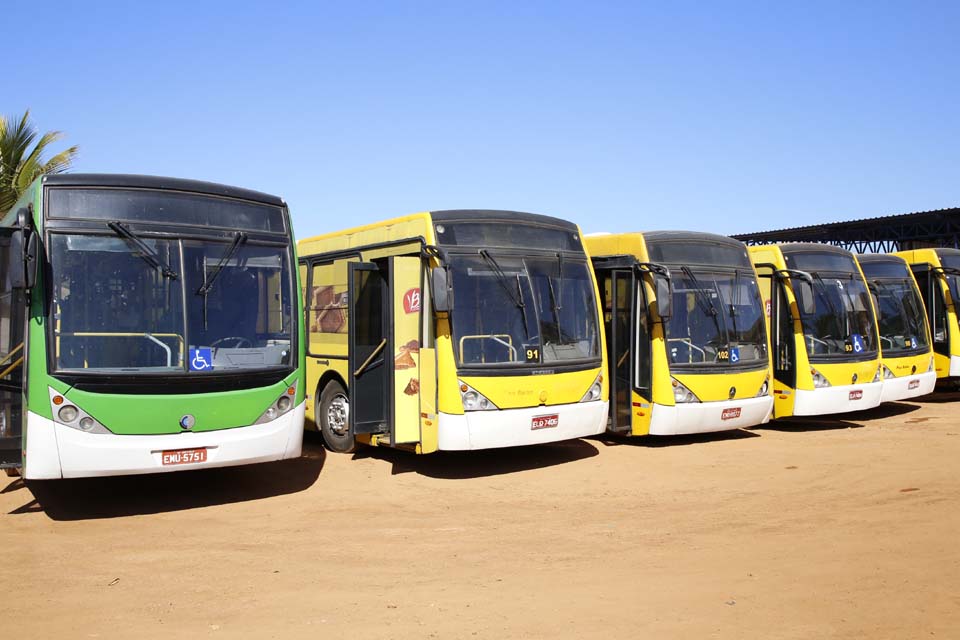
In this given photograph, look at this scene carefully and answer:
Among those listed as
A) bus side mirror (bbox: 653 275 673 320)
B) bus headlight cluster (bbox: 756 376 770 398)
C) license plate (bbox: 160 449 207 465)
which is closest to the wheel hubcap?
license plate (bbox: 160 449 207 465)

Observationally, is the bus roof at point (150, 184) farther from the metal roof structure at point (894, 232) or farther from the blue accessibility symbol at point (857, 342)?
the metal roof structure at point (894, 232)

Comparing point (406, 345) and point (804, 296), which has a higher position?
point (804, 296)

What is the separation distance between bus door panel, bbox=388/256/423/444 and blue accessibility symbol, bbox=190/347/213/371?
2.50m

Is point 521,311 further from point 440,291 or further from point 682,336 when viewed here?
point 682,336

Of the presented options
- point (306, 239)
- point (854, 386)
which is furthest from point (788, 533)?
point (306, 239)

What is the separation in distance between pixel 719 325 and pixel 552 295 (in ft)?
9.78

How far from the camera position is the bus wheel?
40.4 ft

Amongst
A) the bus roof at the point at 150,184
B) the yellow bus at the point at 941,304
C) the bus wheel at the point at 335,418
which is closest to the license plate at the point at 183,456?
the bus roof at the point at 150,184

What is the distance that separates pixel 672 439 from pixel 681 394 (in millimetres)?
1768

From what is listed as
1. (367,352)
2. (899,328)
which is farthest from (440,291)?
(899,328)

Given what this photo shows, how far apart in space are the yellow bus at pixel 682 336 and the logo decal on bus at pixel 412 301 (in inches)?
127

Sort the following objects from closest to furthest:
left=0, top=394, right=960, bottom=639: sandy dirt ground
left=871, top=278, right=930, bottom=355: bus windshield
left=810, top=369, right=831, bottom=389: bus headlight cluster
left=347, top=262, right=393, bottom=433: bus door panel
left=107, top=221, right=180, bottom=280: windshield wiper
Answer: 1. left=0, top=394, right=960, bottom=639: sandy dirt ground
2. left=107, top=221, right=180, bottom=280: windshield wiper
3. left=347, top=262, right=393, bottom=433: bus door panel
4. left=810, top=369, right=831, bottom=389: bus headlight cluster
5. left=871, top=278, right=930, bottom=355: bus windshield

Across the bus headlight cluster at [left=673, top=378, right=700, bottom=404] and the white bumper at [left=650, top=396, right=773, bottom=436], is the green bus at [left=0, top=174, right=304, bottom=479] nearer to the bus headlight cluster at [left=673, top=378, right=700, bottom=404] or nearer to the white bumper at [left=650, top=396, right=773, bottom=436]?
the white bumper at [left=650, top=396, right=773, bottom=436]

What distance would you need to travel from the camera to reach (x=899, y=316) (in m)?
16.2
